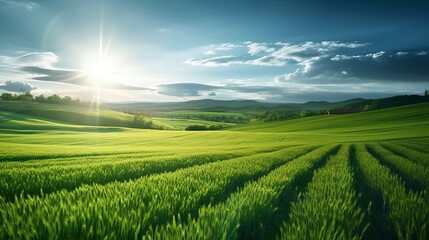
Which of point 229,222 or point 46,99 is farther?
point 46,99

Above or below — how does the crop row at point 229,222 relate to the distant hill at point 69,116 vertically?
above

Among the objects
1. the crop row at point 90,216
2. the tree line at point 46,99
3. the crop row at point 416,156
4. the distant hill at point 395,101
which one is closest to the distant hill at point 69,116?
the tree line at point 46,99

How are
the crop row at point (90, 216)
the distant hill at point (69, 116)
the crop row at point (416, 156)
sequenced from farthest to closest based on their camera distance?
1. the distant hill at point (69, 116)
2. the crop row at point (416, 156)
3. the crop row at point (90, 216)

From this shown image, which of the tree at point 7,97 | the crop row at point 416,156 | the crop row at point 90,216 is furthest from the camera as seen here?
the tree at point 7,97

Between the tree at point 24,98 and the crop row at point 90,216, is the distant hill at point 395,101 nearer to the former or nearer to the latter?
the crop row at point 90,216

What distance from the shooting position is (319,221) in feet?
10.9

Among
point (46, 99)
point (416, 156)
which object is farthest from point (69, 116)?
point (416, 156)

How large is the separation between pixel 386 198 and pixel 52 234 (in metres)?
6.30

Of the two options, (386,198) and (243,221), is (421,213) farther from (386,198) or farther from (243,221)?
(243,221)

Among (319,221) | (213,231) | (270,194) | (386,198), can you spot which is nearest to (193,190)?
(270,194)

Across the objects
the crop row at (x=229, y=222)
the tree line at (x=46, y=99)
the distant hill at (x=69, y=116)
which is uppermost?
the tree line at (x=46, y=99)

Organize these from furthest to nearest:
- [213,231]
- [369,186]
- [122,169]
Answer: [122,169] → [369,186] → [213,231]

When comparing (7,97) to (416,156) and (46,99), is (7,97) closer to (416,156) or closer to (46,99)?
(46,99)

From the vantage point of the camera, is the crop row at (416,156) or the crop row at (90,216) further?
the crop row at (416,156)
